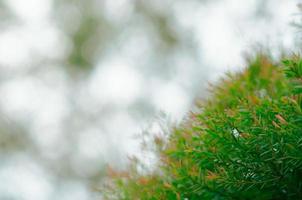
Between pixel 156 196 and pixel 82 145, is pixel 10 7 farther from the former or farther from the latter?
pixel 156 196

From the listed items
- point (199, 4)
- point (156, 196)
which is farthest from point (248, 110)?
point (199, 4)

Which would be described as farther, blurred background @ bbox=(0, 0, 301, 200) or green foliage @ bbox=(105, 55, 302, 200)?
blurred background @ bbox=(0, 0, 301, 200)

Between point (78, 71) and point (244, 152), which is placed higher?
point (78, 71)

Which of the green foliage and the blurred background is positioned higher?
the blurred background

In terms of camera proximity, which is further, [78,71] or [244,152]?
[78,71]
